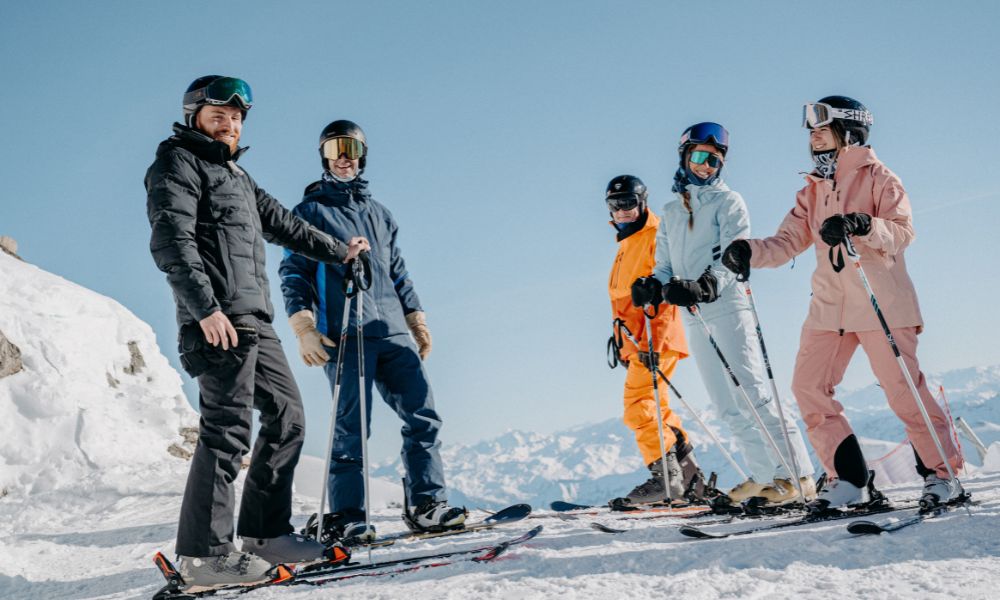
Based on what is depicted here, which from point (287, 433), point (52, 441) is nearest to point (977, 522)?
point (287, 433)

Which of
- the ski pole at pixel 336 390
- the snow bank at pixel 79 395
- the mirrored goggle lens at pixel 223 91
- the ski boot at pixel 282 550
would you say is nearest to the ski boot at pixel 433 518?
the ski pole at pixel 336 390

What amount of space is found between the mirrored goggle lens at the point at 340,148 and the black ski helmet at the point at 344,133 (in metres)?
0.03

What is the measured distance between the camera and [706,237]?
575cm

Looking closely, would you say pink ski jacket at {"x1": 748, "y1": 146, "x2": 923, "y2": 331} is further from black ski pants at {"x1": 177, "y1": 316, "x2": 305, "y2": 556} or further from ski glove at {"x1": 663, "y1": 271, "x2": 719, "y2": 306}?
black ski pants at {"x1": 177, "y1": 316, "x2": 305, "y2": 556}

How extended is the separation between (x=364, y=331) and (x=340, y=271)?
0.56 metres

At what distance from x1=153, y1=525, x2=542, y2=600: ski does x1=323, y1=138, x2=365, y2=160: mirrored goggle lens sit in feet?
10.3

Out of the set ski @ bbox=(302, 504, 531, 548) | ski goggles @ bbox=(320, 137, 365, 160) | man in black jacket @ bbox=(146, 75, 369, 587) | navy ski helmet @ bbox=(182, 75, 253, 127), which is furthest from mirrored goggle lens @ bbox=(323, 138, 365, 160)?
ski @ bbox=(302, 504, 531, 548)

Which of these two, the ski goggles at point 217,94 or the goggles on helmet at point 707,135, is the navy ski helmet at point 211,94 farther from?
the goggles on helmet at point 707,135

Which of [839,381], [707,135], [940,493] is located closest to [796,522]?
[940,493]

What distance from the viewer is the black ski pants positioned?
10.8ft

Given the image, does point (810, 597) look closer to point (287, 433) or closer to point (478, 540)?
point (478, 540)

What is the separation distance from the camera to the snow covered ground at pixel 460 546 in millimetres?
2566

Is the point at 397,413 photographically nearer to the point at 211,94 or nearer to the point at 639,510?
the point at 639,510

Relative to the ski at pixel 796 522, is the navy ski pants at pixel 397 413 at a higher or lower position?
higher
